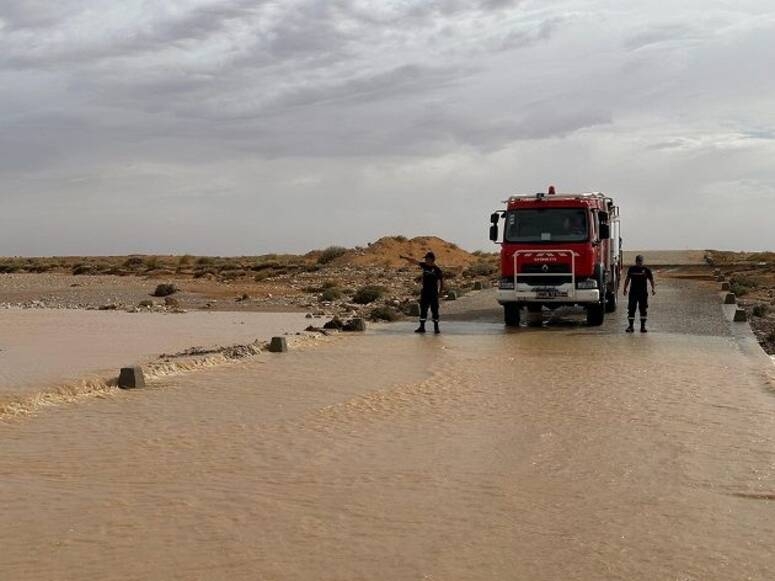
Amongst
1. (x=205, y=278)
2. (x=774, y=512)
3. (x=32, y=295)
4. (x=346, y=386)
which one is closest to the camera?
(x=774, y=512)

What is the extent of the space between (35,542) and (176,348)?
1410 centimetres

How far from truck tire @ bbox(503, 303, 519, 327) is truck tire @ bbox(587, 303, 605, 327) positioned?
1.68 m

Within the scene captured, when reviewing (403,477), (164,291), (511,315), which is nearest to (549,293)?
(511,315)

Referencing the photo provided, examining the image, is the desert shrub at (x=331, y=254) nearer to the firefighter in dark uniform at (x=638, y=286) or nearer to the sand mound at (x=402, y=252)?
the sand mound at (x=402, y=252)

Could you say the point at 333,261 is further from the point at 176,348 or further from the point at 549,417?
the point at 549,417

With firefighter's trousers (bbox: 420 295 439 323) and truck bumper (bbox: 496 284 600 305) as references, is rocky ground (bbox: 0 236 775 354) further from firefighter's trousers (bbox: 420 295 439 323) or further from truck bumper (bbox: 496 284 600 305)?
firefighter's trousers (bbox: 420 295 439 323)

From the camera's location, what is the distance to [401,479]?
26.7 feet

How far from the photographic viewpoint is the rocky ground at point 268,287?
114 feet

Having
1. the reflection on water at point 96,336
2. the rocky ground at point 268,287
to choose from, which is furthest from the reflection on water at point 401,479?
the rocky ground at point 268,287

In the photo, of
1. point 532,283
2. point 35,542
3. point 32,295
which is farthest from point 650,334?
point 32,295

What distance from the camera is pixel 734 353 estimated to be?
16.8m

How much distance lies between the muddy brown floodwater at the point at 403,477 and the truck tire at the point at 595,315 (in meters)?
7.23

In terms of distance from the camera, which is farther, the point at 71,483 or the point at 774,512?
the point at 71,483

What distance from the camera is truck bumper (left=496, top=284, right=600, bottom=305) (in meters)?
20.8
